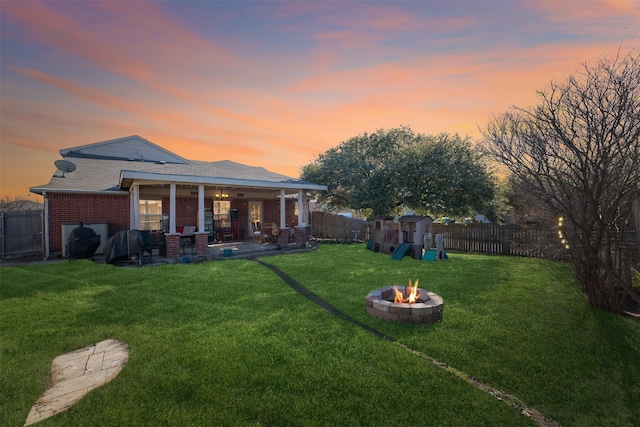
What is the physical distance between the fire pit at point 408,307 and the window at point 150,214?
12.9 metres

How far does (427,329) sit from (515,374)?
4.70 feet

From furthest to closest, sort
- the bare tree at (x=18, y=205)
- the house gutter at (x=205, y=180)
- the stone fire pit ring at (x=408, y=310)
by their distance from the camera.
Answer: the bare tree at (x=18, y=205)
the house gutter at (x=205, y=180)
the stone fire pit ring at (x=408, y=310)

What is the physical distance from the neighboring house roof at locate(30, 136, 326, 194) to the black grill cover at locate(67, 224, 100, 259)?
2.02m

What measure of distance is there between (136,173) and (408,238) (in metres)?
11.1

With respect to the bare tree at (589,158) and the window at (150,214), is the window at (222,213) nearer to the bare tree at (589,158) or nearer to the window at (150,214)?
the window at (150,214)

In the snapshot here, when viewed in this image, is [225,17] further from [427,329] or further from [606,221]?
[606,221]

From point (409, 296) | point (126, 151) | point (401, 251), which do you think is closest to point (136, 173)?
point (409, 296)

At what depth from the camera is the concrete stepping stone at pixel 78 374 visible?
2988mm

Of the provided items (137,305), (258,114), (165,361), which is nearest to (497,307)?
(165,361)

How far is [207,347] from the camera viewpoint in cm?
409

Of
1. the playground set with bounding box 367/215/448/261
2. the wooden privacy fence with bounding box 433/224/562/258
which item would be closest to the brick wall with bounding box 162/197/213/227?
the playground set with bounding box 367/215/448/261

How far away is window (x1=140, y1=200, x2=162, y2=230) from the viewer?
1422cm

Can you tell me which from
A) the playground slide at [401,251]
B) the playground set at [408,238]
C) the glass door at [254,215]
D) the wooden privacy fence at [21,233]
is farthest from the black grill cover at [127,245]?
the playground set at [408,238]

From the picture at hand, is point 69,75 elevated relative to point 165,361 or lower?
elevated
